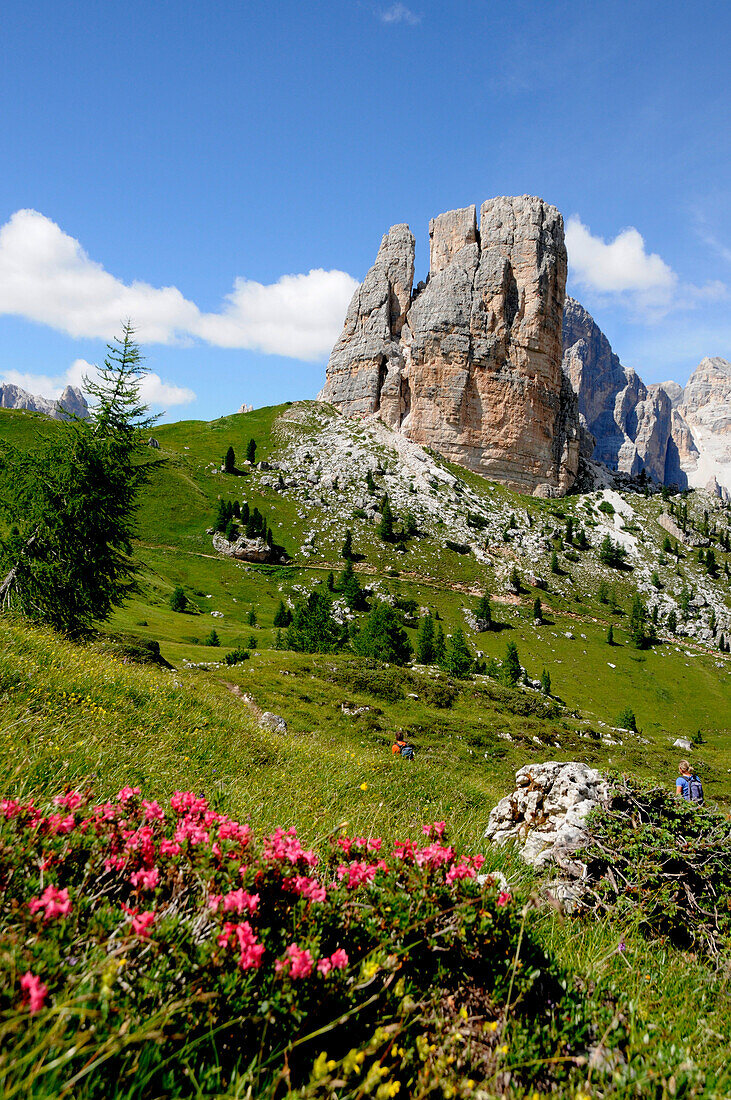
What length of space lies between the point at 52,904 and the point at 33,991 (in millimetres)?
601

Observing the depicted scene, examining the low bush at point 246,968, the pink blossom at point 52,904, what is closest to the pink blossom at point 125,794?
the low bush at point 246,968

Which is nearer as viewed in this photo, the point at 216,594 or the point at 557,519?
the point at 216,594

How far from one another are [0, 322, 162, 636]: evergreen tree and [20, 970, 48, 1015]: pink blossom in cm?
1811

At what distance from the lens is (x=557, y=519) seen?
409 feet

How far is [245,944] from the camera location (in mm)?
2594

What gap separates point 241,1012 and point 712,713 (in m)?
82.3

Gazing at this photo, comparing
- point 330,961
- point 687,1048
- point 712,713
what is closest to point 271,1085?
point 330,961

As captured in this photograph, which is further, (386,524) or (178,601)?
(386,524)

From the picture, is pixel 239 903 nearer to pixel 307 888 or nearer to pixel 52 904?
pixel 307 888

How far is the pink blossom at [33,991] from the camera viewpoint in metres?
1.92

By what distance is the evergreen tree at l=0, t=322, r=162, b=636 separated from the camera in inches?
711

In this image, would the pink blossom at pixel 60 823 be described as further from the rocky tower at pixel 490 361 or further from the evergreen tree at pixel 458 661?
the rocky tower at pixel 490 361

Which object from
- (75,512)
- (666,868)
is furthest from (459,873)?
(75,512)

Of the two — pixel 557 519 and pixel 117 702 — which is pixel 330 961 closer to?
pixel 117 702
